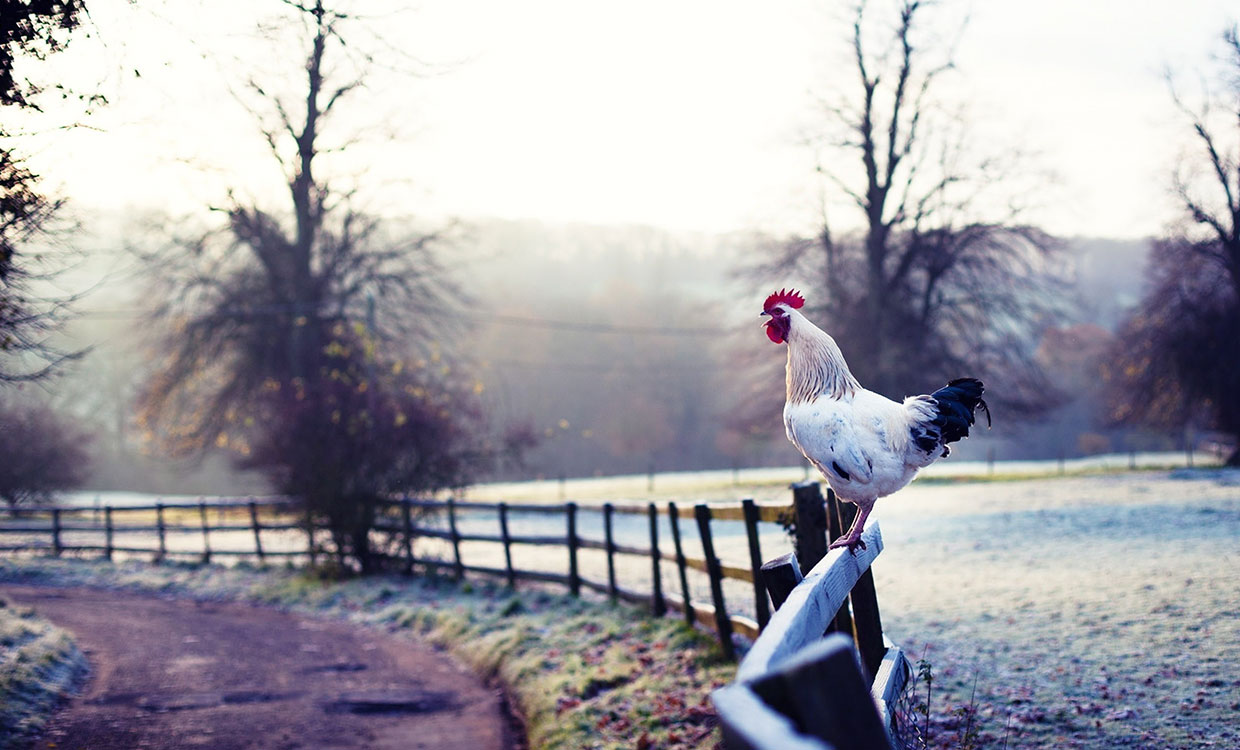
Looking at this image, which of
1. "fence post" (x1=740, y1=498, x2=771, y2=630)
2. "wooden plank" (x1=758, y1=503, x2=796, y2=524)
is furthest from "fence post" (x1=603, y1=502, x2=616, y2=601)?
"wooden plank" (x1=758, y1=503, x2=796, y2=524)

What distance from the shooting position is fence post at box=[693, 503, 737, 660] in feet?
24.7

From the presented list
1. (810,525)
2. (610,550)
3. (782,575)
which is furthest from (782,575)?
(610,550)

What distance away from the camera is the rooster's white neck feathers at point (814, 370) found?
4.83 m

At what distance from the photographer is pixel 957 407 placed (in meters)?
4.74

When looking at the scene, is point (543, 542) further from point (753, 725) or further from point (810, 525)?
point (753, 725)

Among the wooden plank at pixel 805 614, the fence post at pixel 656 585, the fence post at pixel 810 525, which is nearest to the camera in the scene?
the wooden plank at pixel 805 614

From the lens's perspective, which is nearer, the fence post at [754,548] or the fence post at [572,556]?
the fence post at [754,548]

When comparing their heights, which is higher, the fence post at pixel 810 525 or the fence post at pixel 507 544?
the fence post at pixel 810 525

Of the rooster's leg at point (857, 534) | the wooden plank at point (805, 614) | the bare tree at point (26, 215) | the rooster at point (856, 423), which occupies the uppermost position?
the bare tree at point (26, 215)

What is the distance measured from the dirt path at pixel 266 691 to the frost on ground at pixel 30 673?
0.56 feet

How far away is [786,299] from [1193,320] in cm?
2979

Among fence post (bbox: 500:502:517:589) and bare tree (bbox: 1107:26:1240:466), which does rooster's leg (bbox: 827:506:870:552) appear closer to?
fence post (bbox: 500:502:517:589)

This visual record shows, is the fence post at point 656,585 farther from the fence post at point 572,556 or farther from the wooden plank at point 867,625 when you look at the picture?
the wooden plank at point 867,625

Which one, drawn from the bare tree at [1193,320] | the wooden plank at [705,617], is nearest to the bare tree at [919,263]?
the bare tree at [1193,320]
